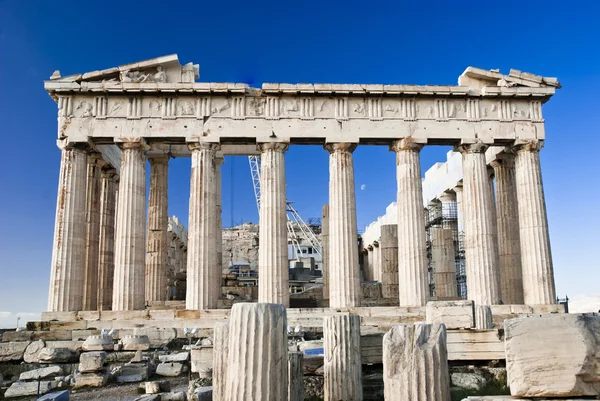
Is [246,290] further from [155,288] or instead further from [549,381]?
[549,381]

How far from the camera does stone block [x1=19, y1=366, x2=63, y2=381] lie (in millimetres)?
14141

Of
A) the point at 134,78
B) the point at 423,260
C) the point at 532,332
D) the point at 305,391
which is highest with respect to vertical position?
the point at 134,78

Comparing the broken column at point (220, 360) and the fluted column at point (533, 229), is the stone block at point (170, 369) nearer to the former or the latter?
the broken column at point (220, 360)

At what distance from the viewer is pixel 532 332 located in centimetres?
835

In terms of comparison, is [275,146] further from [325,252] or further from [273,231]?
[325,252]

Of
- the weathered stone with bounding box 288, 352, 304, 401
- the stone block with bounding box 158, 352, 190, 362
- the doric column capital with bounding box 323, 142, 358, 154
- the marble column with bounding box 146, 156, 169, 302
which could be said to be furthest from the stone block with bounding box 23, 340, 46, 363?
the doric column capital with bounding box 323, 142, 358, 154

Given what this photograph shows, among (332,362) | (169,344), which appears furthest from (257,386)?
(169,344)

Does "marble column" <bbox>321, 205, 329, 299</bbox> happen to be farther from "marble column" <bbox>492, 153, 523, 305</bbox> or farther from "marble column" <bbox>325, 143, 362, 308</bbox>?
"marble column" <bbox>492, 153, 523, 305</bbox>

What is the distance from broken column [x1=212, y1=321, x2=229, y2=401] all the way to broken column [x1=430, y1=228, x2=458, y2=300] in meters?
20.6

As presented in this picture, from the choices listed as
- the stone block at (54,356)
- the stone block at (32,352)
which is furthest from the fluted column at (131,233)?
the stone block at (54,356)

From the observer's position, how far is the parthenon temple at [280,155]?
23703 millimetres

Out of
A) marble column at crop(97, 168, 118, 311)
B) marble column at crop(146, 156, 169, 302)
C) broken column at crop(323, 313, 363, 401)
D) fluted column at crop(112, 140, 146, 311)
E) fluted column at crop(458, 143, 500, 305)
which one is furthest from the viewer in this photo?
marble column at crop(146, 156, 169, 302)

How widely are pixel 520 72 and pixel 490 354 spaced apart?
1566 cm

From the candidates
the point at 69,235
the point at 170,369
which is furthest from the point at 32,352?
the point at 69,235
